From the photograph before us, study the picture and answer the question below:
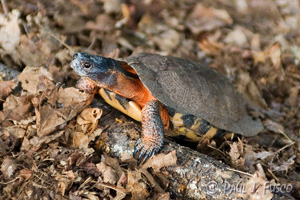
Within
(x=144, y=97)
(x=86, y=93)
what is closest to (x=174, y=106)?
(x=144, y=97)

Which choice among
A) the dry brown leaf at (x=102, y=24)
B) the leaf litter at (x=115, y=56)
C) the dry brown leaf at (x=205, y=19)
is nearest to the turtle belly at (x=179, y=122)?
the leaf litter at (x=115, y=56)

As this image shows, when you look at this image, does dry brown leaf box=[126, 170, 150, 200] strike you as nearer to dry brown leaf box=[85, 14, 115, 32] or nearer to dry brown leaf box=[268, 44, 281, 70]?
dry brown leaf box=[85, 14, 115, 32]

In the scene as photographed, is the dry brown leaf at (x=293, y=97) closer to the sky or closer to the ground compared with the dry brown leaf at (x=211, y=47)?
closer to the ground

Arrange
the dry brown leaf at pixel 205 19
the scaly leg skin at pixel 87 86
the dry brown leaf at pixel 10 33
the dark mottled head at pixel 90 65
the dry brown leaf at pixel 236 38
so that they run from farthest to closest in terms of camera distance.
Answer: the dry brown leaf at pixel 205 19 → the dry brown leaf at pixel 236 38 → the dry brown leaf at pixel 10 33 → the scaly leg skin at pixel 87 86 → the dark mottled head at pixel 90 65

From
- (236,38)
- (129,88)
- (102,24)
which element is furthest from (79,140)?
(236,38)

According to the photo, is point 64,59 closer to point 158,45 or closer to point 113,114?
point 113,114

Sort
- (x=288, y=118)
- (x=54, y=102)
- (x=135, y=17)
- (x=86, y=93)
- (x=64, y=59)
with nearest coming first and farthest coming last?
(x=54, y=102), (x=86, y=93), (x=64, y=59), (x=288, y=118), (x=135, y=17)

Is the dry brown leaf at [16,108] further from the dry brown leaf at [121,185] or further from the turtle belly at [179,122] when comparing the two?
the dry brown leaf at [121,185]
